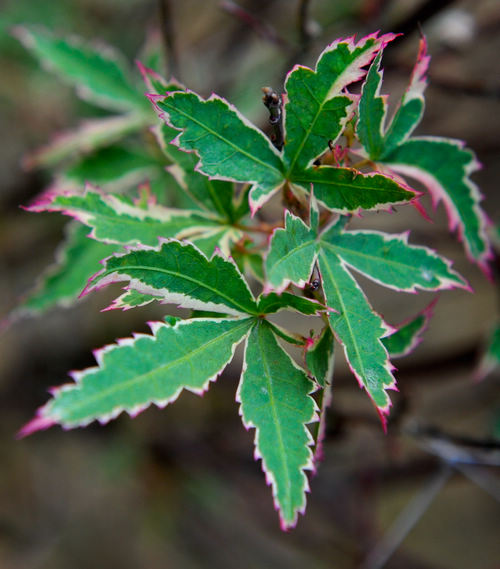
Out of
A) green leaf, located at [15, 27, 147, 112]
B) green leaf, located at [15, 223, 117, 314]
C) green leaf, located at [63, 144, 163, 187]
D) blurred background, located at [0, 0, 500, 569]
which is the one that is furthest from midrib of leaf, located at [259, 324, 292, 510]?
blurred background, located at [0, 0, 500, 569]

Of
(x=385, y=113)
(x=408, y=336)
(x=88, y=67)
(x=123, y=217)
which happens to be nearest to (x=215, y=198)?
(x=123, y=217)

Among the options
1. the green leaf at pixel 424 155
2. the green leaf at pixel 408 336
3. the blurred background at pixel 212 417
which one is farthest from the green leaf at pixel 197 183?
the blurred background at pixel 212 417

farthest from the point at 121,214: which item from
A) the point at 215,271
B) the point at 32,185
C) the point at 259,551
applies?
the point at 259,551

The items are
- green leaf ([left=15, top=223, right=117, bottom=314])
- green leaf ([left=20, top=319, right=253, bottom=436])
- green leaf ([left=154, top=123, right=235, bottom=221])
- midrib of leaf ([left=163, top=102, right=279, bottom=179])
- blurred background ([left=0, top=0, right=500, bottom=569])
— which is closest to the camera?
green leaf ([left=20, top=319, right=253, bottom=436])

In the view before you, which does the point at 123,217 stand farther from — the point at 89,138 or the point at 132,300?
the point at 89,138

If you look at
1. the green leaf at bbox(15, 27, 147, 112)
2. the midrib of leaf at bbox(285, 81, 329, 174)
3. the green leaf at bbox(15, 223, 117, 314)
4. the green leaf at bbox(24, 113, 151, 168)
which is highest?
the green leaf at bbox(15, 27, 147, 112)

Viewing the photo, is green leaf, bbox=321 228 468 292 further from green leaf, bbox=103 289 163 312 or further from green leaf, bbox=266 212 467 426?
green leaf, bbox=103 289 163 312

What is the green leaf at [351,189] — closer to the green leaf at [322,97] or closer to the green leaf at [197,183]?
the green leaf at [322,97]
